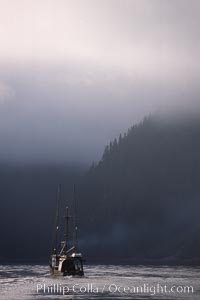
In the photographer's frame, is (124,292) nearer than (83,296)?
No

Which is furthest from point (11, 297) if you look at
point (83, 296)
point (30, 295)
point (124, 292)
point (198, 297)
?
point (198, 297)

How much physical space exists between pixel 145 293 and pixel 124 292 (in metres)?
9.44

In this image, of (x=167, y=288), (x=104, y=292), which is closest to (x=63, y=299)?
(x=104, y=292)

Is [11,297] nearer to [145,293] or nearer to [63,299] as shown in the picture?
[63,299]

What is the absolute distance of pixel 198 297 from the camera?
16550 centimetres

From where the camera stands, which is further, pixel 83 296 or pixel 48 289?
pixel 48 289

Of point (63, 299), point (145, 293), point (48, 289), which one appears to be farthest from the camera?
point (48, 289)

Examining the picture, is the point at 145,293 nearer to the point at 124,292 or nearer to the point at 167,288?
the point at 124,292

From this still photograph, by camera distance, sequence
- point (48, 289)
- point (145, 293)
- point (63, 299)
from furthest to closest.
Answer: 1. point (48, 289)
2. point (145, 293)
3. point (63, 299)

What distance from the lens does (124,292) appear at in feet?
600

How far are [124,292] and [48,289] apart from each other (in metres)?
29.6

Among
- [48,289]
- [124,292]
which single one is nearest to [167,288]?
[124,292]

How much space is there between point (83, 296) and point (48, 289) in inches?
1238

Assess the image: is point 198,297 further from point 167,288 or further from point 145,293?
point 167,288
